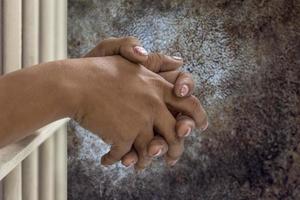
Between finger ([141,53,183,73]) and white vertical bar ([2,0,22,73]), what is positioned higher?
white vertical bar ([2,0,22,73])

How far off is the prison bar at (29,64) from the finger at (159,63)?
23cm

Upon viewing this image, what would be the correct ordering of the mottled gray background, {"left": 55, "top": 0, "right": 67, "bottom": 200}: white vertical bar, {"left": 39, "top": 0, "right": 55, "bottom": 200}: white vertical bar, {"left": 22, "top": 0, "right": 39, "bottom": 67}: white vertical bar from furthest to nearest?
the mottled gray background, {"left": 55, "top": 0, "right": 67, "bottom": 200}: white vertical bar, {"left": 39, "top": 0, "right": 55, "bottom": 200}: white vertical bar, {"left": 22, "top": 0, "right": 39, "bottom": 67}: white vertical bar

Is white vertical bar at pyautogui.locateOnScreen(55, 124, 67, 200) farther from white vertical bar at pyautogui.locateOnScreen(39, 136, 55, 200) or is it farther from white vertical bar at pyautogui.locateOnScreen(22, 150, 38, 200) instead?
white vertical bar at pyautogui.locateOnScreen(22, 150, 38, 200)

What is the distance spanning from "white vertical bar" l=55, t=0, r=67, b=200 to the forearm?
2.10 feet

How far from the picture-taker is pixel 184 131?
0.78 meters

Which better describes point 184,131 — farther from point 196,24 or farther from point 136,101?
point 196,24

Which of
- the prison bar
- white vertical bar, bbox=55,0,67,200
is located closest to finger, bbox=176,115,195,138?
the prison bar

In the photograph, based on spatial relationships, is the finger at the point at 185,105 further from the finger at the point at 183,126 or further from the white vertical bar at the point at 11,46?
the white vertical bar at the point at 11,46

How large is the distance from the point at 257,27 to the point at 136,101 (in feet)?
2.80

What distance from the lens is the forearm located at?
0.58 m

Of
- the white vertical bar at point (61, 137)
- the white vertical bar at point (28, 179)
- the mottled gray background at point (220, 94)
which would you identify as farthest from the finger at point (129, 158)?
the mottled gray background at point (220, 94)

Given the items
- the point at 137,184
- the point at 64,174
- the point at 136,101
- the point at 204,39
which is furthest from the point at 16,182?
the point at 204,39

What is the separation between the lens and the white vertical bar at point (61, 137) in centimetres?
129

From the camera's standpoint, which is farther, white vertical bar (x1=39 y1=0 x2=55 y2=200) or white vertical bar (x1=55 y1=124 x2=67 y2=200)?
white vertical bar (x1=55 y1=124 x2=67 y2=200)
